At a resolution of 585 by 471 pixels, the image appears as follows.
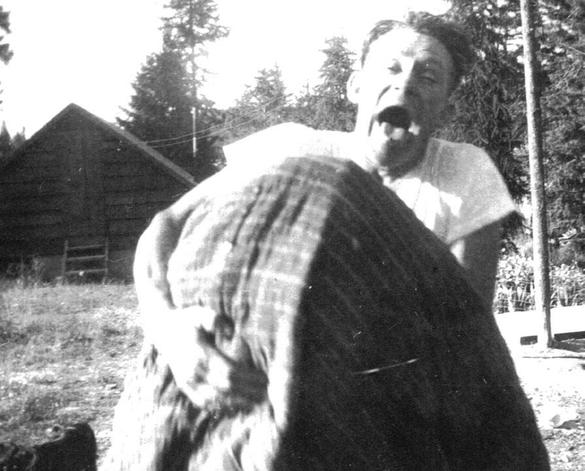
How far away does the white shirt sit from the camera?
3.43 feet

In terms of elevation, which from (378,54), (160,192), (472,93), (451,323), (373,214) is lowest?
(451,323)

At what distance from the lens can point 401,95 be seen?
981 millimetres

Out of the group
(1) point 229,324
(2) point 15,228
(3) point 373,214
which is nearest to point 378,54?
(3) point 373,214

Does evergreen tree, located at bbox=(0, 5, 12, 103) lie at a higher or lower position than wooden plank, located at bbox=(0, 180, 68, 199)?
lower

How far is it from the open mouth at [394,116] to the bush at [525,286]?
1433cm

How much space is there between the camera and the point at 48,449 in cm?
282

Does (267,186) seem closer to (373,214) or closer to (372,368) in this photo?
(373,214)

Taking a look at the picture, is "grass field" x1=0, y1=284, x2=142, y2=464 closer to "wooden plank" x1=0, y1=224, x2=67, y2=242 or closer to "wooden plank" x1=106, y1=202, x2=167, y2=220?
"wooden plank" x1=106, y1=202, x2=167, y2=220

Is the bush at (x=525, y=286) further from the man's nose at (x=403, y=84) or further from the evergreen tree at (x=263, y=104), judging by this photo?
the man's nose at (x=403, y=84)

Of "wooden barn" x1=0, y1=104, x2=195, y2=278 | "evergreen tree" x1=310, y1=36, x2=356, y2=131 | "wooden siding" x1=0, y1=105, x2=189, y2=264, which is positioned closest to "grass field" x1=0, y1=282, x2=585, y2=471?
"wooden barn" x1=0, y1=104, x2=195, y2=278

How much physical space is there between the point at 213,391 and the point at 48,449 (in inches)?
91.3

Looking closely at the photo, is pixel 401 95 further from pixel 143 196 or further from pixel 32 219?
pixel 32 219

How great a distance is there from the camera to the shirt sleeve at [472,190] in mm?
1099

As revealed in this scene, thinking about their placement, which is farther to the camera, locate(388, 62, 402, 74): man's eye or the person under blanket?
locate(388, 62, 402, 74): man's eye
